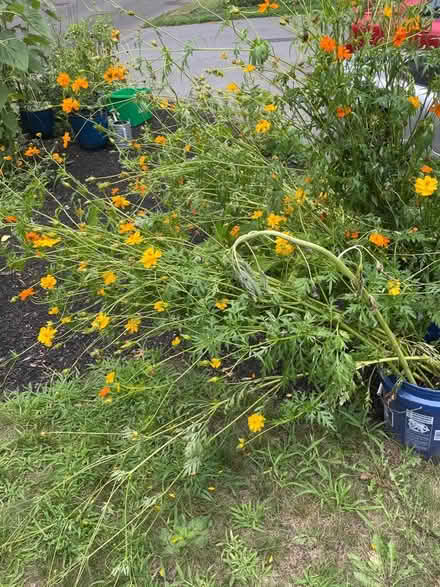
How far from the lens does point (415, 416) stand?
182 centimetres

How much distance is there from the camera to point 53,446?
2115 mm

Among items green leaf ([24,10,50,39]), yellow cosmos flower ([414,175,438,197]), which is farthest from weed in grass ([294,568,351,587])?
green leaf ([24,10,50,39])

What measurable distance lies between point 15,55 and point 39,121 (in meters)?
1.18

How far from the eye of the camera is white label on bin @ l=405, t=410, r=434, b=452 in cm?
180

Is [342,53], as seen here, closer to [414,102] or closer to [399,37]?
[399,37]

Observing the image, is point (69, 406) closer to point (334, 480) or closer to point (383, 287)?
point (334, 480)

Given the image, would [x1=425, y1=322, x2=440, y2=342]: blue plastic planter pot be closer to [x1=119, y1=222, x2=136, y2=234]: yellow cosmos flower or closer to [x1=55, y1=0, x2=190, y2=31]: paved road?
[x1=119, y1=222, x2=136, y2=234]: yellow cosmos flower

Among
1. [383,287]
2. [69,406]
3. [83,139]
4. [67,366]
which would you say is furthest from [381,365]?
[83,139]

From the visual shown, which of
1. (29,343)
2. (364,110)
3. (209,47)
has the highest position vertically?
(364,110)

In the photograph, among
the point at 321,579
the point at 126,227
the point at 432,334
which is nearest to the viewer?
the point at 321,579

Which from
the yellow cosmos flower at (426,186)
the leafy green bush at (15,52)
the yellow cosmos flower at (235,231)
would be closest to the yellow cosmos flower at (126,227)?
the yellow cosmos flower at (235,231)

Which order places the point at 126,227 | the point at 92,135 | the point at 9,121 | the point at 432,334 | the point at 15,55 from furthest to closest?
the point at 92,135
the point at 9,121
the point at 15,55
the point at 432,334
the point at 126,227

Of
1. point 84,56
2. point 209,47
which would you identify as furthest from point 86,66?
point 209,47

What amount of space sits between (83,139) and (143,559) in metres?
3.58
